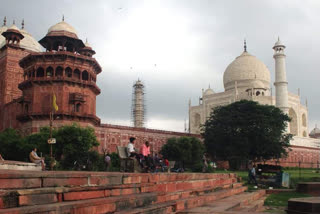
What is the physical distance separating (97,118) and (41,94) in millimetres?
4429

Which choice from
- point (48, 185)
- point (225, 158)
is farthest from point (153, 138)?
point (48, 185)

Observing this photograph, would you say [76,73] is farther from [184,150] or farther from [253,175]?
[253,175]

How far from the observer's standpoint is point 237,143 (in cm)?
3131

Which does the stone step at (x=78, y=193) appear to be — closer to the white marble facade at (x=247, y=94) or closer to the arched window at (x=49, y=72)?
the arched window at (x=49, y=72)

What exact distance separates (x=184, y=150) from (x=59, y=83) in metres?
11.4

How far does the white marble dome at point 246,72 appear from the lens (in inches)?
1923

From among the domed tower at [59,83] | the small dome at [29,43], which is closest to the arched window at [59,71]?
the domed tower at [59,83]

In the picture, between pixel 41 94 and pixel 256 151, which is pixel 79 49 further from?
pixel 256 151

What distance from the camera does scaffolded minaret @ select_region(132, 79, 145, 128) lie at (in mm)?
49281

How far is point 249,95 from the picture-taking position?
45.7 m

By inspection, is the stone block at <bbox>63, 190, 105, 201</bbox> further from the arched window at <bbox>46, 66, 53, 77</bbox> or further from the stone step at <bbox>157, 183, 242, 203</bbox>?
the arched window at <bbox>46, 66, 53, 77</bbox>

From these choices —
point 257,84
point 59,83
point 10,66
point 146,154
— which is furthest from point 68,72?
point 257,84

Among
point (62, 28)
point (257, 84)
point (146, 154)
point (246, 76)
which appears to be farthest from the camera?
point (246, 76)

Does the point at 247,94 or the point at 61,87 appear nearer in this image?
the point at 61,87
